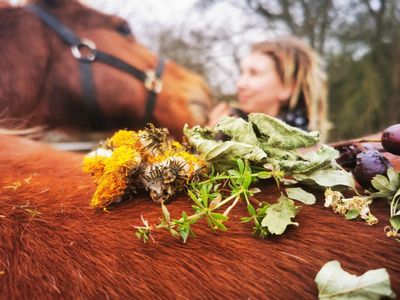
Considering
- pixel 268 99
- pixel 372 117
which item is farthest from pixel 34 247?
pixel 372 117

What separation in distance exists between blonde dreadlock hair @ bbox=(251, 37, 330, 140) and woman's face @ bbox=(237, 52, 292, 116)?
4 centimetres

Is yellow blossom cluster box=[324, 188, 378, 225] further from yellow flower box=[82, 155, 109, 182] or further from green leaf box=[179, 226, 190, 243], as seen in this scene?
yellow flower box=[82, 155, 109, 182]

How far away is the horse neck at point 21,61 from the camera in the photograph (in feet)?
7.09

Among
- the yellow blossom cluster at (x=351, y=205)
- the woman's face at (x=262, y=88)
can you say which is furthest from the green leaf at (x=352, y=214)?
the woman's face at (x=262, y=88)

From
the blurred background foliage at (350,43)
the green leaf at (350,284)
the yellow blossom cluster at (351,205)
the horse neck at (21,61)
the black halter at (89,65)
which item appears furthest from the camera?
the blurred background foliage at (350,43)

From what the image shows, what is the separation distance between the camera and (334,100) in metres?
8.21

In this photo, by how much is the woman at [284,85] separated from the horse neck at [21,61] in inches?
43.1

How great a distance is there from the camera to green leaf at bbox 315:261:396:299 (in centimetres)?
46

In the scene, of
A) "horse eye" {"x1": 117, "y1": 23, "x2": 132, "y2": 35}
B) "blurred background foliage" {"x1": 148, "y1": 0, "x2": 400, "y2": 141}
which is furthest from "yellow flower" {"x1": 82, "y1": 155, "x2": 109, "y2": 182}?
"blurred background foliage" {"x1": 148, "y1": 0, "x2": 400, "y2": 141}

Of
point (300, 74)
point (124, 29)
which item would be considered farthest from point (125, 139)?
point (124, 29)

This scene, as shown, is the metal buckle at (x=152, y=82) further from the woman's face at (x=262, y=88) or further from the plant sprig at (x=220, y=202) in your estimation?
the plant sprig at (x=220, y=202)

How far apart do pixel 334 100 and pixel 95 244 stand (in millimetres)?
8189

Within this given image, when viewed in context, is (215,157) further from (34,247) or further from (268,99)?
(268,99)

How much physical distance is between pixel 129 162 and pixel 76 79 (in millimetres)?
2099
